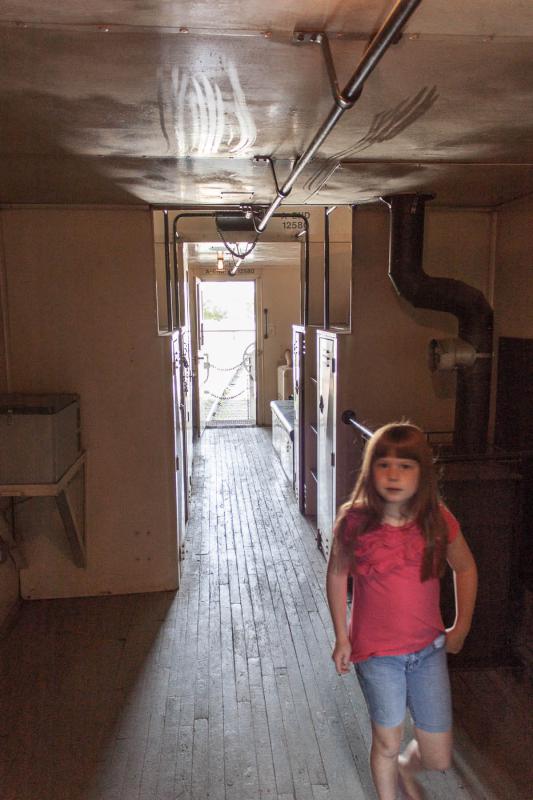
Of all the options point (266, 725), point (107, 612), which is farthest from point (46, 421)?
point (266, 725)

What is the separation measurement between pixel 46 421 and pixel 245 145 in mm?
1456

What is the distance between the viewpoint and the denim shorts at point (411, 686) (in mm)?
1624

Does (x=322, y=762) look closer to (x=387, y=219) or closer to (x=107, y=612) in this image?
(x=107, y=612)

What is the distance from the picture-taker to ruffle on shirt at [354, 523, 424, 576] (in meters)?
1.61

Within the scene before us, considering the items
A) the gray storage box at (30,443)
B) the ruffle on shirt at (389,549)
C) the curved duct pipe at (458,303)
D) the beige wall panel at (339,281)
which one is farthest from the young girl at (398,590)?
the beige wall panel at (339,281)

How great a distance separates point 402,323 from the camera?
3494 millimetres

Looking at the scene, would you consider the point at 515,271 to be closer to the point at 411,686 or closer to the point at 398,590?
the point at 398,590

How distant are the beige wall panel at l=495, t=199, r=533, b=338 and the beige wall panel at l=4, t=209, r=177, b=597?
6.36 feet

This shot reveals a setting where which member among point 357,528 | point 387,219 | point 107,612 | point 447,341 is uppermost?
point 387,219

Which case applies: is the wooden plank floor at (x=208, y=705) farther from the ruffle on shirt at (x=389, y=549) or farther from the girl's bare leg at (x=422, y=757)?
the ruffle on shirt at (x=389, y=549)

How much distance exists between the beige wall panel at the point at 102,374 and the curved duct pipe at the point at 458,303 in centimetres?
136

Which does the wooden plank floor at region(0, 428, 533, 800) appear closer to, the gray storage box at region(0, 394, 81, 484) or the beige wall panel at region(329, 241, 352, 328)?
the gray storage box at region(0, 394, 81, 484)

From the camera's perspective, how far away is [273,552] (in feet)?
13.3

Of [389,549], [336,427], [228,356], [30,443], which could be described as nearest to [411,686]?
[389,549]
